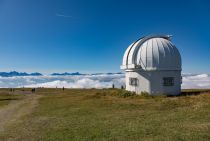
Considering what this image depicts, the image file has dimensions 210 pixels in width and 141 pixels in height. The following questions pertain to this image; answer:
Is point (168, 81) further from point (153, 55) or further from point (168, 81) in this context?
point (153, 55)

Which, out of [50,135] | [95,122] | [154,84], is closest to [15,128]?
[50,135]

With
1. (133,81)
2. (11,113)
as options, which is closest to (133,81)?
(133,81)

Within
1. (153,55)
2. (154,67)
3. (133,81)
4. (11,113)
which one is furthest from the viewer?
(133,81)

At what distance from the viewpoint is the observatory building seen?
3297 centimetres

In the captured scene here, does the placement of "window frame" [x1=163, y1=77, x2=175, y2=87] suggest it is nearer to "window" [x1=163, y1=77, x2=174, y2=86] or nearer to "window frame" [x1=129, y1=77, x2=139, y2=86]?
"window" [x1=163, y1=77, x2=174, y2=86]

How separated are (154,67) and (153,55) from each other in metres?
1.66

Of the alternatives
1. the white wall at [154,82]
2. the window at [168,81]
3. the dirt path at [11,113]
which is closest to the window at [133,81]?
the white wall at [154,82]

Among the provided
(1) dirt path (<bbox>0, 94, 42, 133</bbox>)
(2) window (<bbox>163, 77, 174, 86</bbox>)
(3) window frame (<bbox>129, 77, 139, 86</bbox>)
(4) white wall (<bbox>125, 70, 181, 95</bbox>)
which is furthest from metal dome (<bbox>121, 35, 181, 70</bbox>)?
(1) dirt path (<bbox>0, 94, 42, 133</bbox>)

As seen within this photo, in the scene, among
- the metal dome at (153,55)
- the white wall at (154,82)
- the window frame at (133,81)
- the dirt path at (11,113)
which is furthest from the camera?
the window frame at (133,81)

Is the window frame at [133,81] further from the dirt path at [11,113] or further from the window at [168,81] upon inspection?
the dirt path at [11,113]

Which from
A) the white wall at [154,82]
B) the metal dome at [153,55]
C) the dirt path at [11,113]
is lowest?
the dirt path at [11,113]

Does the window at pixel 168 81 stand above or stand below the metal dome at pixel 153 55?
below

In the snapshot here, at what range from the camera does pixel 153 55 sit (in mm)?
33250

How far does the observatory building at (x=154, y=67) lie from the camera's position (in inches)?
1298
